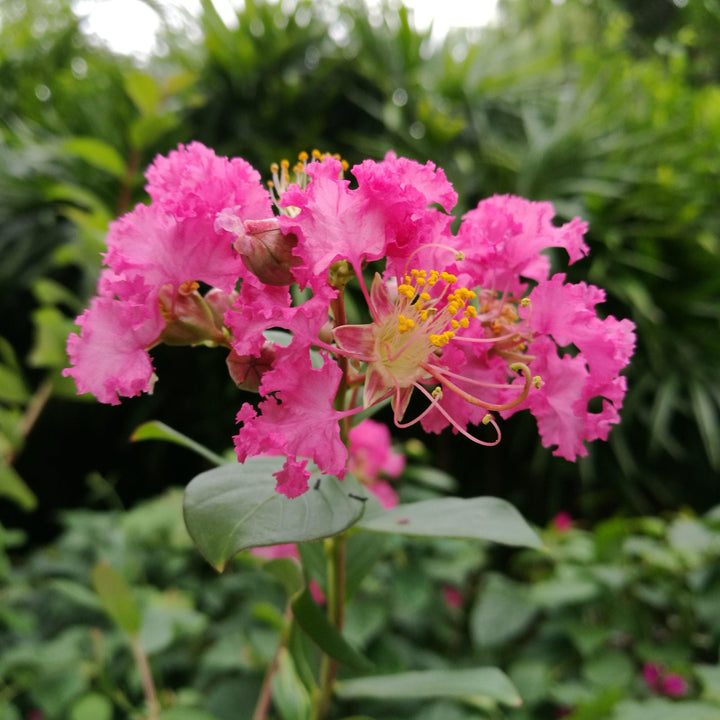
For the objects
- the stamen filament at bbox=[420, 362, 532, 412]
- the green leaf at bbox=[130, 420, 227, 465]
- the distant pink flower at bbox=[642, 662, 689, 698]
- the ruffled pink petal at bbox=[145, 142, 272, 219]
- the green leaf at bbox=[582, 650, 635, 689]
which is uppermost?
the ruffled pink petal at bbox=[145, 142, 272, 219]

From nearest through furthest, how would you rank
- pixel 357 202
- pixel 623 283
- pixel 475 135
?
1. pixel 357 202
2. pixel 623 283
3. pixel 475 135

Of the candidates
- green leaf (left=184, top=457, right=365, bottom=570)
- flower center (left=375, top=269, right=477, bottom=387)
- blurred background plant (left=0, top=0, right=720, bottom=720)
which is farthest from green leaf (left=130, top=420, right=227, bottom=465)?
blurred background plant (left=0, top=0, right=720, bottom=720)

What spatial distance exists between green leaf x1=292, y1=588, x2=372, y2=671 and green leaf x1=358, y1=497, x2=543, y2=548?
0.23ft

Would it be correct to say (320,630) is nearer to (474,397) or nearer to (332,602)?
(332,602)

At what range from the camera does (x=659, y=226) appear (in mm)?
2012

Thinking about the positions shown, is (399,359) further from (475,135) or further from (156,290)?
(475,135)

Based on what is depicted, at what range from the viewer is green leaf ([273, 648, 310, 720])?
57 cm

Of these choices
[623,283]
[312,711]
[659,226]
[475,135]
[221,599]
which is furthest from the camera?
[475,135]

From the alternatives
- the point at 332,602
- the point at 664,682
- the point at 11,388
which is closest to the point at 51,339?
the point at 11,388

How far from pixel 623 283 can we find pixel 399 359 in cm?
166

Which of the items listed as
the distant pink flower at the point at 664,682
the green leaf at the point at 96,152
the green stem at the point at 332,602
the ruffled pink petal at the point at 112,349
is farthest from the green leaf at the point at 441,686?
the green leaf at the point at 96,152

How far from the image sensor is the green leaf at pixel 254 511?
0.37m

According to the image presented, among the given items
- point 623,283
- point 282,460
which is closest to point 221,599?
point 282,460

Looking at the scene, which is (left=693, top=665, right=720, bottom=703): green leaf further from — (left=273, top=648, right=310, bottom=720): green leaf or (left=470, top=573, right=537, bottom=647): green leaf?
(left=273, top=648, right=310, bottom=720): green leaf
